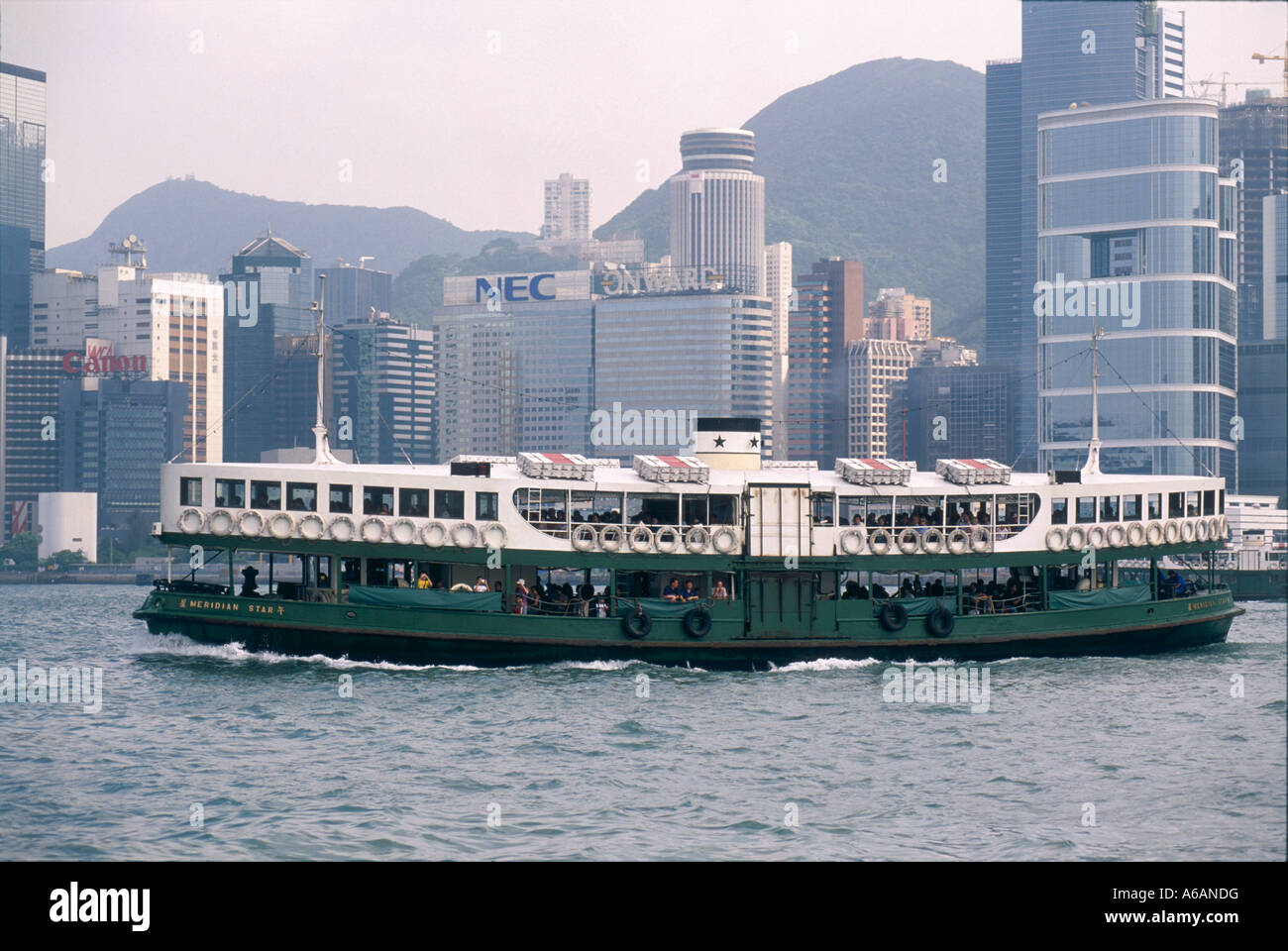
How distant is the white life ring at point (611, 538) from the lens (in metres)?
43.2

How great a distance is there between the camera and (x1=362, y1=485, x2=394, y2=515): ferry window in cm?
4325

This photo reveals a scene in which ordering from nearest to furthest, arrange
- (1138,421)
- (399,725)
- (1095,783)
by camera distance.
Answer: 1. (1095,783)
2. (399,725)
3. (1138,421)

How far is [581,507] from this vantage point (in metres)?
44.8

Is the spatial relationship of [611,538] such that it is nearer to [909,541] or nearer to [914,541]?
[909,541]

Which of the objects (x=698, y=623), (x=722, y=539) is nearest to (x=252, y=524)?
(x=698, y=623)

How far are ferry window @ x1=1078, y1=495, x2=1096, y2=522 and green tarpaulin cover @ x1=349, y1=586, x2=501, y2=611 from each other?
17528 millimetres

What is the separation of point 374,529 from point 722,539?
30.2 ft

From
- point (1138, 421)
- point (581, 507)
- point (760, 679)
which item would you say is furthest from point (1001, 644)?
point (1138, 421)

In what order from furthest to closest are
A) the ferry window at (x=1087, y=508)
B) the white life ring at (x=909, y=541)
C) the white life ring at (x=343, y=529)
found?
the ferry window at (x=1087, y=508) < the white life ring at (x=909, y=541) < the white life ring at (x=343, y=529)

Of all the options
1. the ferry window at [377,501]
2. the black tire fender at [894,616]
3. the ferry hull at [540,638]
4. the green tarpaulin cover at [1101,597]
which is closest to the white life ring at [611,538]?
the ferry hull at [540,638]

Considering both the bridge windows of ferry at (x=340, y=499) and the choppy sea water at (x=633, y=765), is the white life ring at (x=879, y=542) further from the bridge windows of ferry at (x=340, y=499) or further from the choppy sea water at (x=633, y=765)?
the bridge windows of ferry at (x=340, y=499)

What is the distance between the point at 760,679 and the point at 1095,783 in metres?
15.1

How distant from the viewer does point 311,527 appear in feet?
142

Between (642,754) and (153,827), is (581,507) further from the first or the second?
(153,827)
